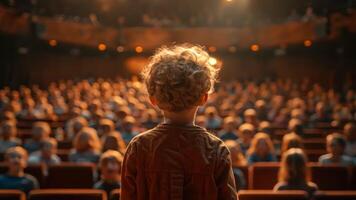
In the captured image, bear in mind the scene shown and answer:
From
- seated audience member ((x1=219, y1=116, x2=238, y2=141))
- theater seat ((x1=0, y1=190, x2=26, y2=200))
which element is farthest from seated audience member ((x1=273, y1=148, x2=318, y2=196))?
seated audience member ((x1=219, y1=116, x2=238, y2=141))

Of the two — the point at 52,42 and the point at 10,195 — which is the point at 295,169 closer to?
the point at 10,195

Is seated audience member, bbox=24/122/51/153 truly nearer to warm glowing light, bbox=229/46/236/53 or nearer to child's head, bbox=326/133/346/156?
child's head, bbox=326/133/346/156

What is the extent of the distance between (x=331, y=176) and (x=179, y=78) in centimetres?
454

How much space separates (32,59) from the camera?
23734mm

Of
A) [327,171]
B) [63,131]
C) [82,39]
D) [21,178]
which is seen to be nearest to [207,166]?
[21,178]

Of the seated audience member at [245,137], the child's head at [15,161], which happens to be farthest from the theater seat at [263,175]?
the child's head at [15,161]

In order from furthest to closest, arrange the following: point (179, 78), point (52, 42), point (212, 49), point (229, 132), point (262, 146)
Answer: point (212, 49) < point (52, 42) < point (229, 132) < point (262, 146) < point (179, 78)

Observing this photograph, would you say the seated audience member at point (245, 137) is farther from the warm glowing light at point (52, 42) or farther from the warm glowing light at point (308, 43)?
the warm glowing light at point (52, 42)

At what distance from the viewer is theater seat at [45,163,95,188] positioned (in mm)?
5744

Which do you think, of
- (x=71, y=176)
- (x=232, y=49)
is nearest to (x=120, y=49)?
(x=232, y=49)

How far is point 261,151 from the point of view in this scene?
6938mm

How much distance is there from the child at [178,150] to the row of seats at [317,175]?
→ 4082 millimetres

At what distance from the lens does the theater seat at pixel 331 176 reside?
233 inches

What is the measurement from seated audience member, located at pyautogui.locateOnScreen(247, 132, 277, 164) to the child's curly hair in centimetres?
503
